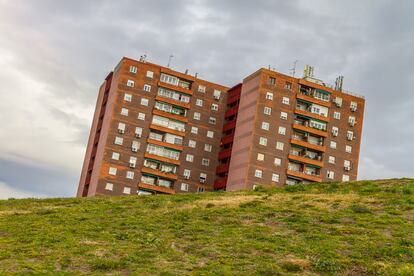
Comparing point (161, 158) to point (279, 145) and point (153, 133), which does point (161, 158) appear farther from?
point (279, 145)

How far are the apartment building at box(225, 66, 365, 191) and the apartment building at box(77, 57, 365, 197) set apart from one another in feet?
0.58

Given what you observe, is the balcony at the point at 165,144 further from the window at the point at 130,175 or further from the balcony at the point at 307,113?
the balcony at the point at 307,113

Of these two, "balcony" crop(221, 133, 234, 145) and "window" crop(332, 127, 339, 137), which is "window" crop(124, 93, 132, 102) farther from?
"window" crop(332, 127, 339, 137)

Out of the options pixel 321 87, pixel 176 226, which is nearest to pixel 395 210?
pixel 176 226

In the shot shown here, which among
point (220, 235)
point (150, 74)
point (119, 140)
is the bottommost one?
point (220, 235)

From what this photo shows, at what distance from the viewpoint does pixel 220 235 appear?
2520cm

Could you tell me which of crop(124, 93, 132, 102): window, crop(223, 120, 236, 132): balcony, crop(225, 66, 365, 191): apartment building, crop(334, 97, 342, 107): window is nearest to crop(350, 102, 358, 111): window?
crop(225, 66, 365, 191): apartment building

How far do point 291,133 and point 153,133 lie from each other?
24.7 m

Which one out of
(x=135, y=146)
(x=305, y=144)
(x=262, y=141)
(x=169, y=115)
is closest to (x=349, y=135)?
(x=305, y=144)

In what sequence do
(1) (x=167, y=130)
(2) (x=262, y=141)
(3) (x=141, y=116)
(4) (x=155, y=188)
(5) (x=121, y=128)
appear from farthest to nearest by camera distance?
(1) (x=167, y=130) < (3) (x=141, y=116) < (5) (x=121, y=128) < (4) (x=155, y=188) < (2) (x=262, y=141)

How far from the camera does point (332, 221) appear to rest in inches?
1118

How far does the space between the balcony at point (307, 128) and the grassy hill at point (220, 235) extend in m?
65.2

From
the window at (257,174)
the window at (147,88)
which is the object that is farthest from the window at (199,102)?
the window at (257,174)

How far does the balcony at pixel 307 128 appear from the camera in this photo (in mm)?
104125
